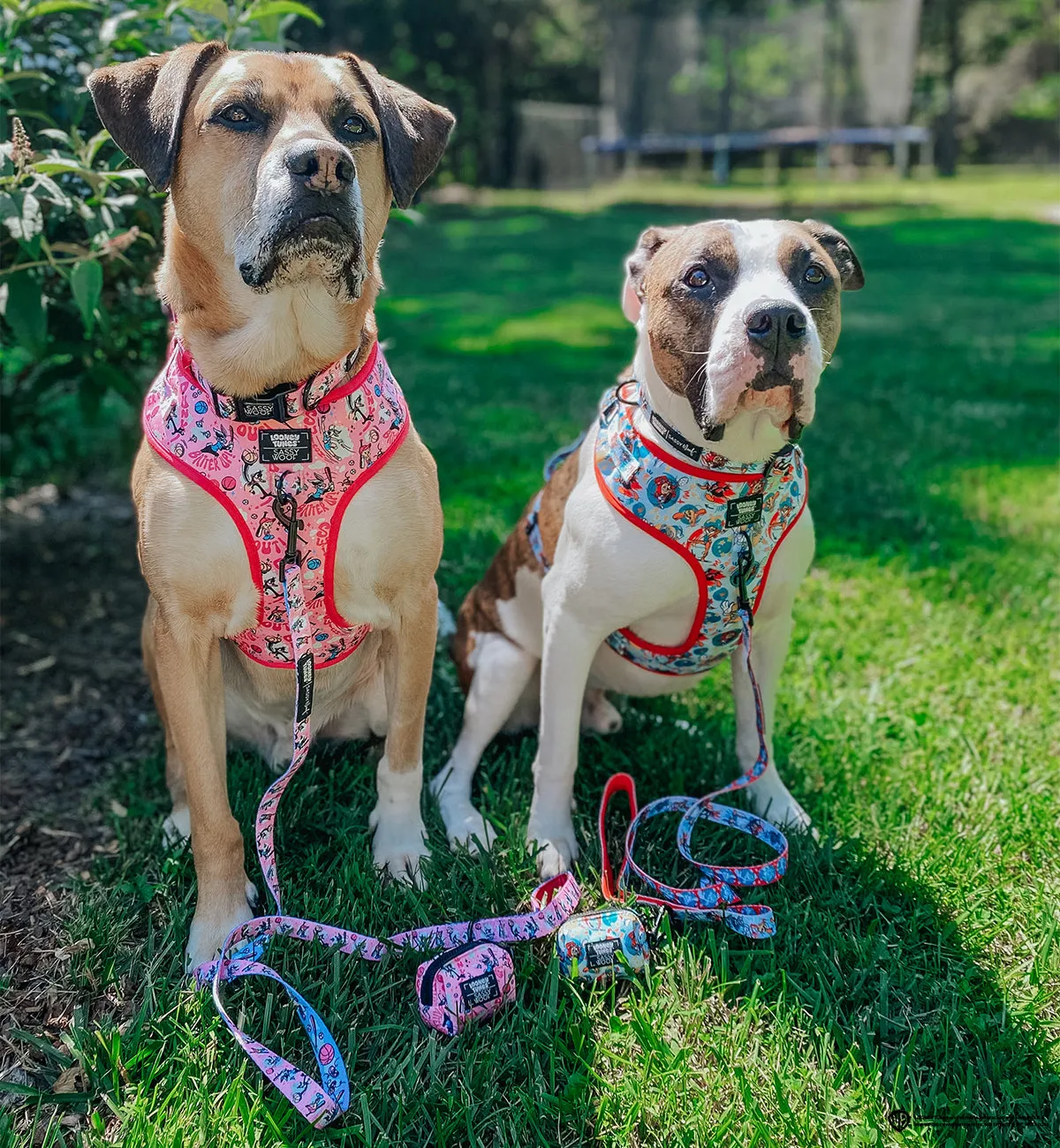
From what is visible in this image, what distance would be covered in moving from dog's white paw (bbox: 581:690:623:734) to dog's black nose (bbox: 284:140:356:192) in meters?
1.74

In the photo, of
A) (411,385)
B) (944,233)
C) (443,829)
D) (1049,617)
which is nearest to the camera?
(443,829)

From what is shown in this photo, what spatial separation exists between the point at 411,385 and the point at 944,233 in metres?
11.4

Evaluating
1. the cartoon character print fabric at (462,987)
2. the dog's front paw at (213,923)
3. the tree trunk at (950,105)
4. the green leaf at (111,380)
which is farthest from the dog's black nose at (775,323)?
the tree trunk at (950,105)

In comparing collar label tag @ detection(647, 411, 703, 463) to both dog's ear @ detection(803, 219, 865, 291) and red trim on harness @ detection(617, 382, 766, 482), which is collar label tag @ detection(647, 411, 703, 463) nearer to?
red trim on harness @ detection(617, 382, 766, 482)

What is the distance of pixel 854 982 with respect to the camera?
2.46m

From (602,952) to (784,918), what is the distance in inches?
18.9

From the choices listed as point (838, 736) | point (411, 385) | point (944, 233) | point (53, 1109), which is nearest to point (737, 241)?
point (838, 736)

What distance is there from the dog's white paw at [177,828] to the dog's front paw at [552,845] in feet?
3.00

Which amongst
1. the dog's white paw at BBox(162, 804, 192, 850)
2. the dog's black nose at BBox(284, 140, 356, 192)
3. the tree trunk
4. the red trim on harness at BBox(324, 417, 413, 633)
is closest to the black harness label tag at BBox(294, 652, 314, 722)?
the red trim on harness at BBox(324, 417, 413, 633)

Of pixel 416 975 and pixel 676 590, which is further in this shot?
pixel 676 590

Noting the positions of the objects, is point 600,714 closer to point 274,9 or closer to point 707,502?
point 707,502

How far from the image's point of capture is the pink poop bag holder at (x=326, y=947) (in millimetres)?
2184

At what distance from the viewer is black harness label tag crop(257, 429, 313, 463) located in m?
2.47

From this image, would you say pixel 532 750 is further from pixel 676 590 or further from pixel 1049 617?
pixel 1049 617
